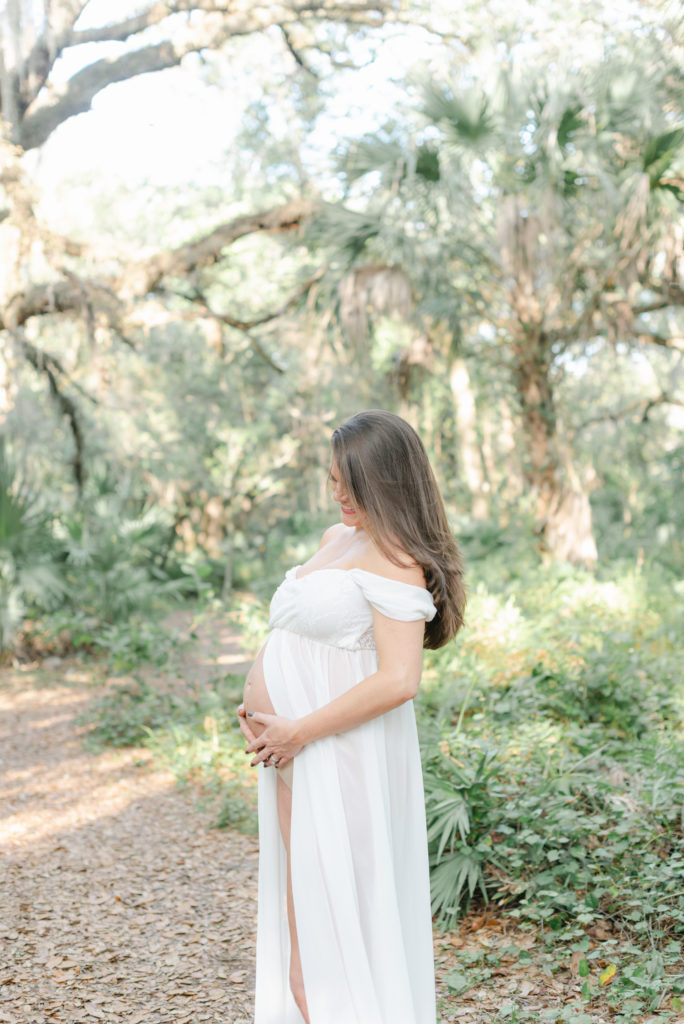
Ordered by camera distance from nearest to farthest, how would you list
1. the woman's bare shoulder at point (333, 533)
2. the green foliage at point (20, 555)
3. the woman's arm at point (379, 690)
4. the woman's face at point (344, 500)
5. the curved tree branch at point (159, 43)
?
the woman's arm at point (379, 690) < the woman's face at point (344, 500) < the woman's bare shoulder at point (333, 533) < the green foliage at point (20, 555) < the curved tree branch at point (159, 43)

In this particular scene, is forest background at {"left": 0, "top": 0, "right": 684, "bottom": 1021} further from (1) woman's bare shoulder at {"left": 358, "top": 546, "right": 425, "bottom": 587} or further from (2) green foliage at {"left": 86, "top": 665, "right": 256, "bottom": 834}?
(1) woman's bare shoulder at {"left": 358, "top": 546, "right": 425, "bottom": 587}

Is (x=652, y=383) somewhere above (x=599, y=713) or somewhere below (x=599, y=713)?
below

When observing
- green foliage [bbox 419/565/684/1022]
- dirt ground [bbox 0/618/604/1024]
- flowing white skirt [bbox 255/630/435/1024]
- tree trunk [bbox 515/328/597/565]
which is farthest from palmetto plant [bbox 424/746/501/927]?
tree trunk [bbox 515/328/597/565]

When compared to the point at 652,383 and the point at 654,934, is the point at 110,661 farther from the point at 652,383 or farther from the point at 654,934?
the point at 652,383

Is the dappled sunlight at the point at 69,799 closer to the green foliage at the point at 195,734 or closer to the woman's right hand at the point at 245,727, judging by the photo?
the green foliage at the point at 195,734

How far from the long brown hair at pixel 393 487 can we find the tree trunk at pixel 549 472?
7682 mm

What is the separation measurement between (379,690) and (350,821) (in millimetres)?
357

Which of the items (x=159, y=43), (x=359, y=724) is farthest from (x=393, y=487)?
(x=159, y=43)

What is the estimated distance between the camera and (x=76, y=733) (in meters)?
7.10

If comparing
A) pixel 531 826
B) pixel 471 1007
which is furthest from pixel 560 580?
pixel 471 1007

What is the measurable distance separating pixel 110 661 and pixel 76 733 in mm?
1898

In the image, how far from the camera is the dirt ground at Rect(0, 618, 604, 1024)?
304 cm

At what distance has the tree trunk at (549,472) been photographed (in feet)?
31.5

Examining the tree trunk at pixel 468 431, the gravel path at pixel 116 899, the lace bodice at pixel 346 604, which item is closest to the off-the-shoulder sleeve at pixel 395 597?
the lace bodice at pixel 346 604
